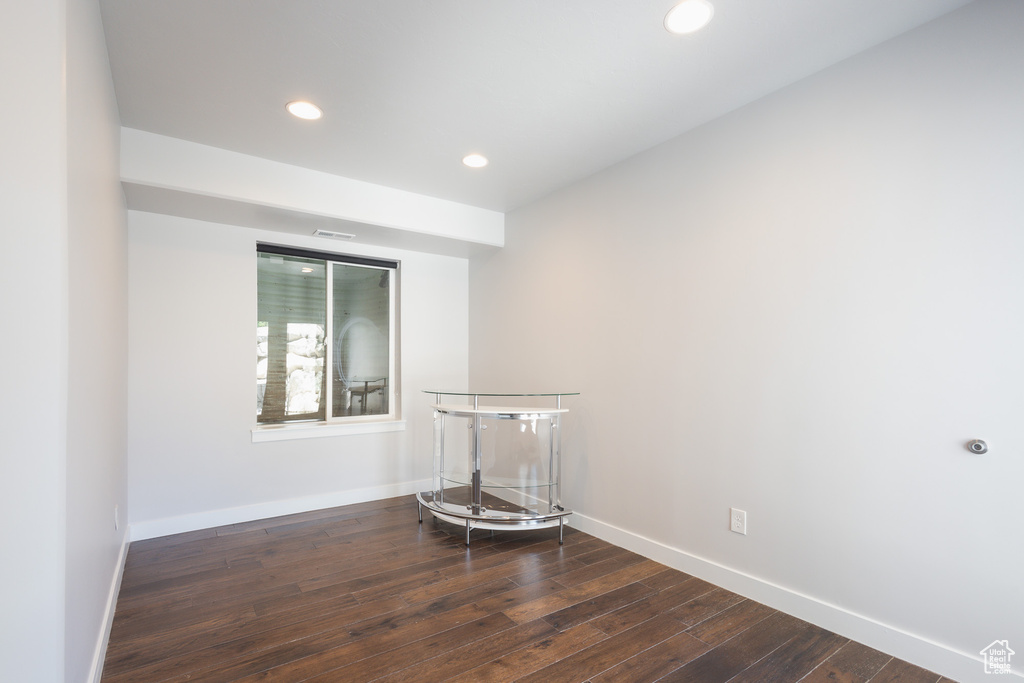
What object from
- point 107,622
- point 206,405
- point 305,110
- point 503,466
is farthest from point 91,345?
point 503,466

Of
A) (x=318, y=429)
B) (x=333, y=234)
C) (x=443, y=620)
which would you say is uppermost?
(x=333, y=234)

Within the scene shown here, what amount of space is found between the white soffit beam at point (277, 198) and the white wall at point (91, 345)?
0.92 feet

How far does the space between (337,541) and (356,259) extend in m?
2.31

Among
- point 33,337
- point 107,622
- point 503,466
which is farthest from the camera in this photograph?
point 503,466

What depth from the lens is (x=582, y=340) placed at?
12.0ft

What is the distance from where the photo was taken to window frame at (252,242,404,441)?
155 inches

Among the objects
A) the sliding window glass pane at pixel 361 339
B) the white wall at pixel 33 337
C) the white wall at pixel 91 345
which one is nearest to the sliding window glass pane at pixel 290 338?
the sliding window glass pane at pixel 361 339

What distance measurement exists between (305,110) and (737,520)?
3149mm

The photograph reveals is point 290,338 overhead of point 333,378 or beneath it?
overhead

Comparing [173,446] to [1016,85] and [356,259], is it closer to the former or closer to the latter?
[356,259]

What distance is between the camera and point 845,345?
7.28ft

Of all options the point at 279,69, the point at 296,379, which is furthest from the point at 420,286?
the point at 279,69

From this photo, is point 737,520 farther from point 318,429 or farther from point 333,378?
point 333,378

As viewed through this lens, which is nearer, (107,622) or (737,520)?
(107,622)
